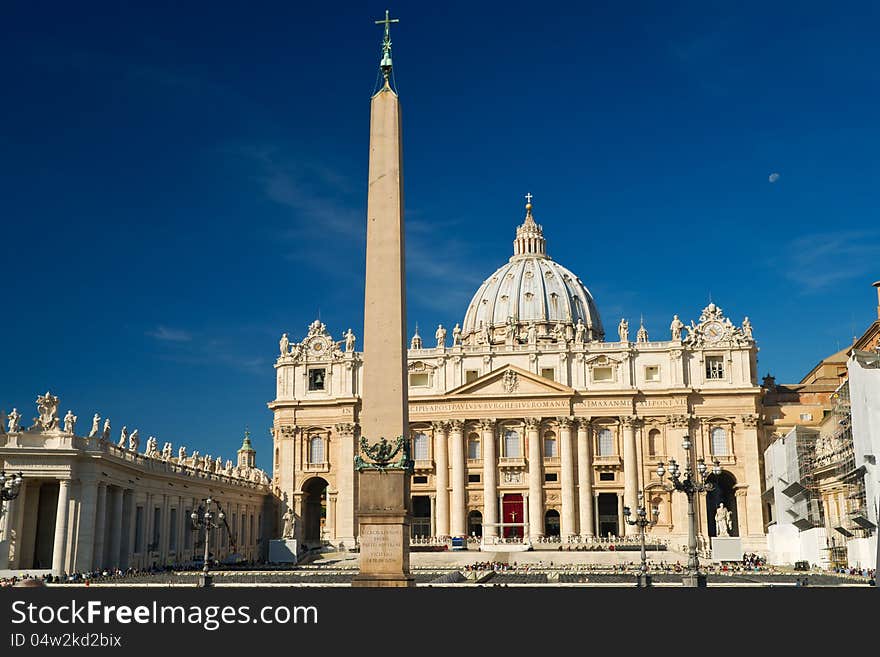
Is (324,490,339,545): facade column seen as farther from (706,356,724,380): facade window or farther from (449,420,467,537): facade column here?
(706,356,724,380): facade window

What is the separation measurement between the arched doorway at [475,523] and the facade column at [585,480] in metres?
8.22

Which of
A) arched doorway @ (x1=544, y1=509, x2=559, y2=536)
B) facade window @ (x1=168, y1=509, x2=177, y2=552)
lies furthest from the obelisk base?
arched doorway @ (x1=544, y1=509, x2=559, y2=536)

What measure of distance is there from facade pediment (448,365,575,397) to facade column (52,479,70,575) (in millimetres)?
40122

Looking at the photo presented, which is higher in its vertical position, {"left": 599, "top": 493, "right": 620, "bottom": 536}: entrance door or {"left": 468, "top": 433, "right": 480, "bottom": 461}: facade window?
{"left": 468, "top": 433, "right": 480, "bottom": 461}: facade window

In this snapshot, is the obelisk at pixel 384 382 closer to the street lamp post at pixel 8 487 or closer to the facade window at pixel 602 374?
the street lamp post at pixel 8 487

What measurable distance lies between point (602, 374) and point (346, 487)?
22229 millimetres

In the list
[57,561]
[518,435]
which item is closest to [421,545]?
[518,435]

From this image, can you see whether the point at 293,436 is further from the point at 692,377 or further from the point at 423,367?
the point at 692,377

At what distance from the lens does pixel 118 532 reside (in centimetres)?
4825

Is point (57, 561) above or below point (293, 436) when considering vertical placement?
below

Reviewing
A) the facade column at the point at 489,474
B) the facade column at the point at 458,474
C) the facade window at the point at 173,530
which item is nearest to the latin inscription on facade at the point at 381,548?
the facade window at the point at 173,530

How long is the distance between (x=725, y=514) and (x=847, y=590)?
46.0m

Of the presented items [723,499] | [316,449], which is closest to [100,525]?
[316,449]

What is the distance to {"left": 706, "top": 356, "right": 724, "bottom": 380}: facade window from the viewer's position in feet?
261
